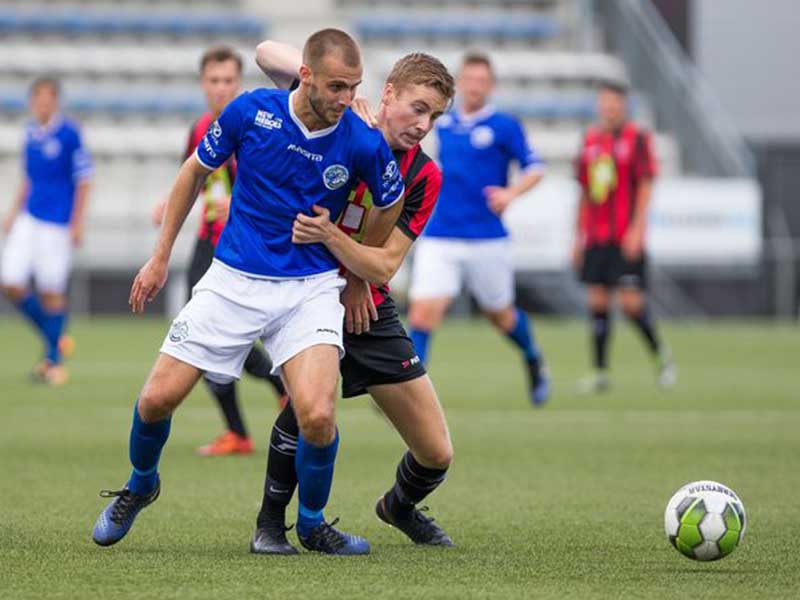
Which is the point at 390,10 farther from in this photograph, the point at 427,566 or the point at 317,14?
the point at 427,566

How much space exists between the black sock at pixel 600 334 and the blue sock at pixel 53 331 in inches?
174

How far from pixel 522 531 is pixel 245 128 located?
1.89 metres

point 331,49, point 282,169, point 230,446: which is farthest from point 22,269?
point 331,49

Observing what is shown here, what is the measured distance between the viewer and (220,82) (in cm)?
860

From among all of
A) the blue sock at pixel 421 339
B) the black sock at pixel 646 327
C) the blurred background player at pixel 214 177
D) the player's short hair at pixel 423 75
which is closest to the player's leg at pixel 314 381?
the player's short hair at pixel 423 75

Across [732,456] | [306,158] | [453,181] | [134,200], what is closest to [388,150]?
[306,158]

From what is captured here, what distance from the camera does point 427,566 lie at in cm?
545

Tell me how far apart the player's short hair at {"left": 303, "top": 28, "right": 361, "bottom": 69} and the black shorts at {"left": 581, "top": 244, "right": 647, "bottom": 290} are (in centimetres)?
859

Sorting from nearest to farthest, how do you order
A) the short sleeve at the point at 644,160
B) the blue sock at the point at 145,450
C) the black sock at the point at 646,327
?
the blue sock at the point at 145,450 → the short sleeve at the point at 644,160 → the black sock at the point at 646,327

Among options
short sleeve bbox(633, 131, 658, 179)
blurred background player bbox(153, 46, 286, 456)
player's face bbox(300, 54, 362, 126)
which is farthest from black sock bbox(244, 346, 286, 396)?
short sleeve bbox(633, 131, 658, 179)

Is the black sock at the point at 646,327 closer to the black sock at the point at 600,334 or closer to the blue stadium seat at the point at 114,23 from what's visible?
the black sock at the point at 600,334

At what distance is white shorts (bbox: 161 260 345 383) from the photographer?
18.1 feet

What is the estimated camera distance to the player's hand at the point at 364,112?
A: 5650mm

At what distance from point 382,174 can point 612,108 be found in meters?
8.41
